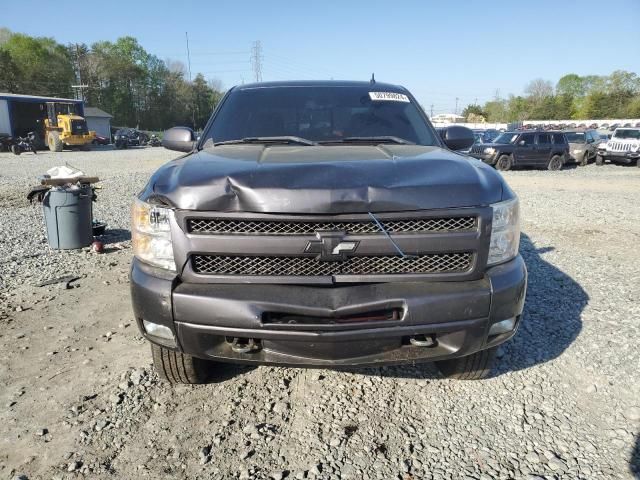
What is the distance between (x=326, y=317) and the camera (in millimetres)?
2096

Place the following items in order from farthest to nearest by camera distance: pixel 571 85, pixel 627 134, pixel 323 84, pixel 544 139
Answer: pixel 571 85, pixel 627 134, pixel 544 139, pixel 323 84

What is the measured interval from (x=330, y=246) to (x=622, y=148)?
2439 centimetres

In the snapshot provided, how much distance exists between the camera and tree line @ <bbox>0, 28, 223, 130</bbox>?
214ft

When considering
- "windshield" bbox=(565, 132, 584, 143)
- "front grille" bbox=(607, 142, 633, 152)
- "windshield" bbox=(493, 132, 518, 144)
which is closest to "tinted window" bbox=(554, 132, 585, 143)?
"windshield" bbox=(565, 132, 584, 143)

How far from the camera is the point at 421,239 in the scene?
213 centimetres

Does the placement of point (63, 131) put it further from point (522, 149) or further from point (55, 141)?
point (522, 149)

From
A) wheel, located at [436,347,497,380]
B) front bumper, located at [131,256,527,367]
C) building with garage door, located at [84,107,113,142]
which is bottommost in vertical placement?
wheel, located at [436,347,497,380]

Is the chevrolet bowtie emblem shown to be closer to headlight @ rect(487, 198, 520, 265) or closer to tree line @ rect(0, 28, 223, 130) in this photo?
headlight @ rect(487, 198, 520, 265)

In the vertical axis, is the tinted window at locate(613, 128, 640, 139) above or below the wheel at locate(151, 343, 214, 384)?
above

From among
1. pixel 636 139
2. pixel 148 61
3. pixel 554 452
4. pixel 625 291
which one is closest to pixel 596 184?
pixel 636 139

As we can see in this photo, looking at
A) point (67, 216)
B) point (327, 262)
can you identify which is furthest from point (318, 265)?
point (67, 216)

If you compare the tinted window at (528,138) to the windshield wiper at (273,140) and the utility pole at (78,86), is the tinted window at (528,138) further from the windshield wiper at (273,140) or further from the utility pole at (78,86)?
the utility pole at (78,86)

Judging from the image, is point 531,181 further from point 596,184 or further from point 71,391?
point 71,391

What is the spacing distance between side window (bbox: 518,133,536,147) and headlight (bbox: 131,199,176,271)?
1971 cm
